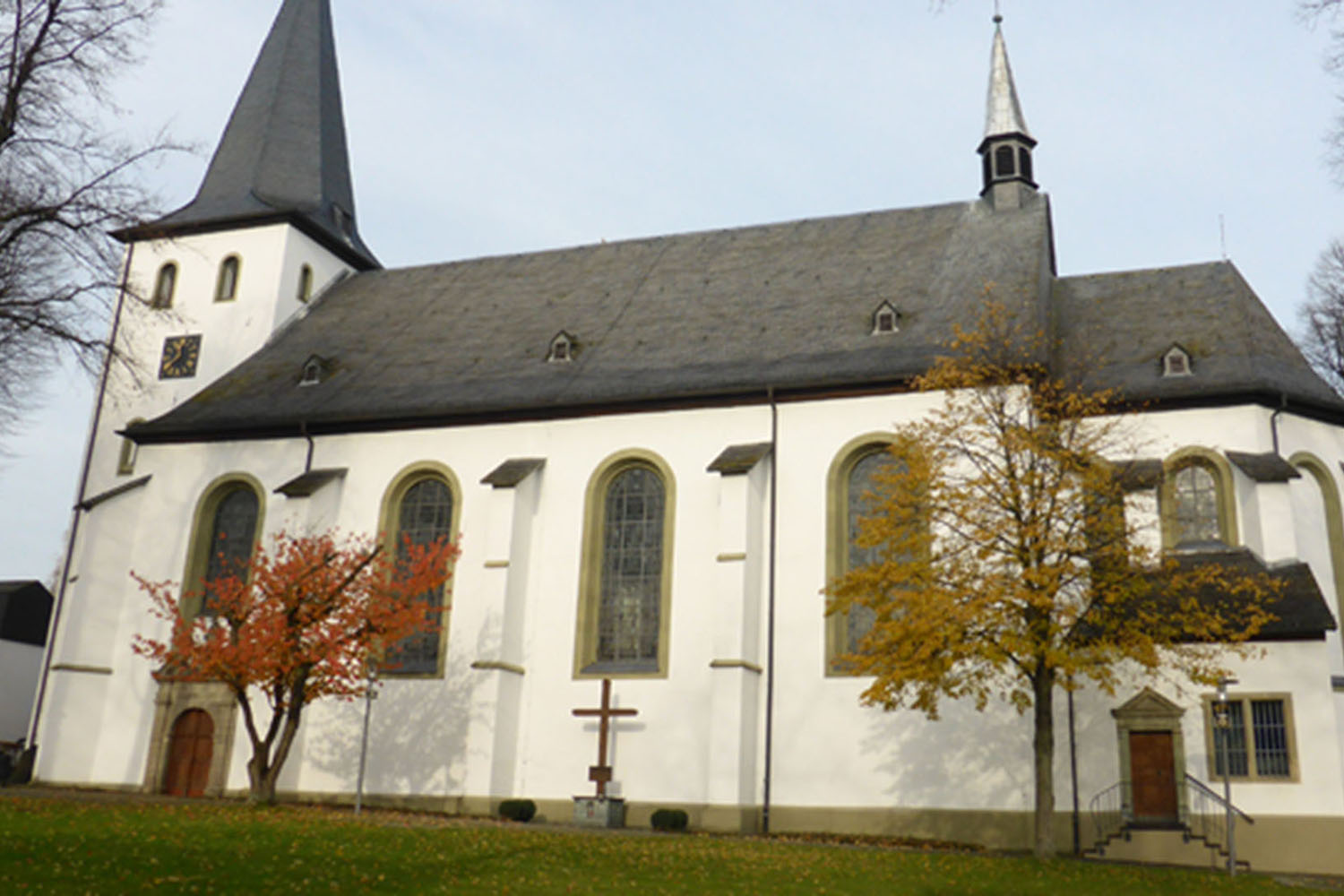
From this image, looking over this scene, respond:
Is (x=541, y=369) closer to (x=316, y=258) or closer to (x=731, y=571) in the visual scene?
(x=731, y=571)

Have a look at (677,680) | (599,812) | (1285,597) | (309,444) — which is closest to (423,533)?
(309,444)

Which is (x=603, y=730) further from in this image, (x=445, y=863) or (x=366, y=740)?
(x=445, y=863)

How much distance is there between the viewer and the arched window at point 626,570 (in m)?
23.5

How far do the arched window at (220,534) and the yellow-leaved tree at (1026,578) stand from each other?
14.0 m

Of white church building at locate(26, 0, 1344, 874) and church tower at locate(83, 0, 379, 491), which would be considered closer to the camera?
white church building at locate(26, 0, 1344, 874)

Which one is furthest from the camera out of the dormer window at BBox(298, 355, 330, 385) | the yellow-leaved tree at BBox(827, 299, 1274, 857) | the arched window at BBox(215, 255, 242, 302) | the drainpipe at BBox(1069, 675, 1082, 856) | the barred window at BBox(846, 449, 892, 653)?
the arched window at BBox(215, 255, 242, 302)

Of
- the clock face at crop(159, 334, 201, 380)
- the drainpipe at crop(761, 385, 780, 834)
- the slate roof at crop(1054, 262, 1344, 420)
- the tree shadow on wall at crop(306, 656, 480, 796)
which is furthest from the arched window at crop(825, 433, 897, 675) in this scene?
the clock face at crop(159, 334, 201, 380)

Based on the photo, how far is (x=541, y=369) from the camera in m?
26.6

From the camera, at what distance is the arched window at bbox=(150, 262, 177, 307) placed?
3247 cm

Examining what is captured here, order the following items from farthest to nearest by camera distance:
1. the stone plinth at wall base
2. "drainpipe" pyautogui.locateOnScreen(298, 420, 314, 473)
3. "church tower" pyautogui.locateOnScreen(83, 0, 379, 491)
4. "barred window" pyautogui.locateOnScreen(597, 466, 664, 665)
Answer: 1. "church tower" pyautogui.locateOnScreen(83, 0, 379, 491)
2. "drainpipe" pyautogui.locateOnScreen(298, 420, 314, 473)
3. "barred window" pyautogui.locateOnScreen(597, 466, 664, 665)
4. the stone plinth at wall base

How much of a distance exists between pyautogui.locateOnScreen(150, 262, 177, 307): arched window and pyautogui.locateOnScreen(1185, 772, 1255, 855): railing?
1057 inches

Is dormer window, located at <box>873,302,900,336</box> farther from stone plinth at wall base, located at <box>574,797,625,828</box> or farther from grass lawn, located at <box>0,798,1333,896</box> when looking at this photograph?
grass lawn, located at <box>0,798,1333,896</box>

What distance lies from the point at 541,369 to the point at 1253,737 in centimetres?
1551

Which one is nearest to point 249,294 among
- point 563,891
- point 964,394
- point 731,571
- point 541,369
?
point 541,369
